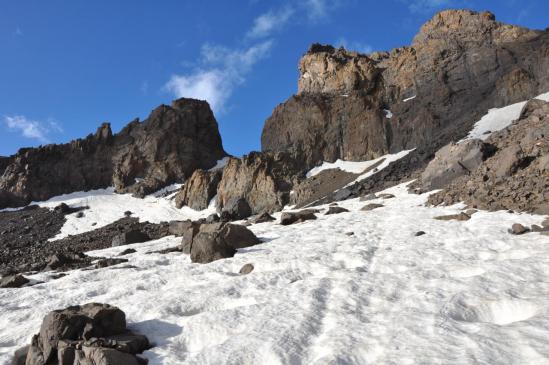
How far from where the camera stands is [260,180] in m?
61.8

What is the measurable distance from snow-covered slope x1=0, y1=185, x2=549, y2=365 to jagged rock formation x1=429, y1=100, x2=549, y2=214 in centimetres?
145

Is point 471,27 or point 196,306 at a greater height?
point 471,27

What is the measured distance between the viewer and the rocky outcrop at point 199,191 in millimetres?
67875

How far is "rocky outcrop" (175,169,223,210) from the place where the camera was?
67.9 m

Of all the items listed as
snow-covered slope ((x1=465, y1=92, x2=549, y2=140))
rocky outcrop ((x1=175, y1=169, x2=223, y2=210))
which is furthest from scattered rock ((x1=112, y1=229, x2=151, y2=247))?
snow-covered slope ((x1=465, y1=92, x2=549, y2=140))

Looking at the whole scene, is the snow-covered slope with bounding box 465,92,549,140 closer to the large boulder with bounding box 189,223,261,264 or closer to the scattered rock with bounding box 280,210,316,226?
the scattered rock with bounding box 280,210,316,226

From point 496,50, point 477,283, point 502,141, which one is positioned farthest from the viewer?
point 496,50

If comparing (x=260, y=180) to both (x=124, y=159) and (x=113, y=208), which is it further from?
(x=124, y=159)

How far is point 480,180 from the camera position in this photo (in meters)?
22.7

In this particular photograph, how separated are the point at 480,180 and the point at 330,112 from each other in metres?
54.7

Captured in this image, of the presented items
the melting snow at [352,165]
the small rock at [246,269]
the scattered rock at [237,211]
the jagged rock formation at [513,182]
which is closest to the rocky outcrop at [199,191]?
the melting snow at [352,165]

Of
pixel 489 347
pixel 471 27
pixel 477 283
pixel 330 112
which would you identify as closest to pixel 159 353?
pixel 489 347

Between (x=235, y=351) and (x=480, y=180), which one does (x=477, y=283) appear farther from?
(x=480, y=180)

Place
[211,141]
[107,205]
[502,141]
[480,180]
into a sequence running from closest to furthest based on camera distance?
[480,180] < [502,141] < [107,205] < [211,141]
